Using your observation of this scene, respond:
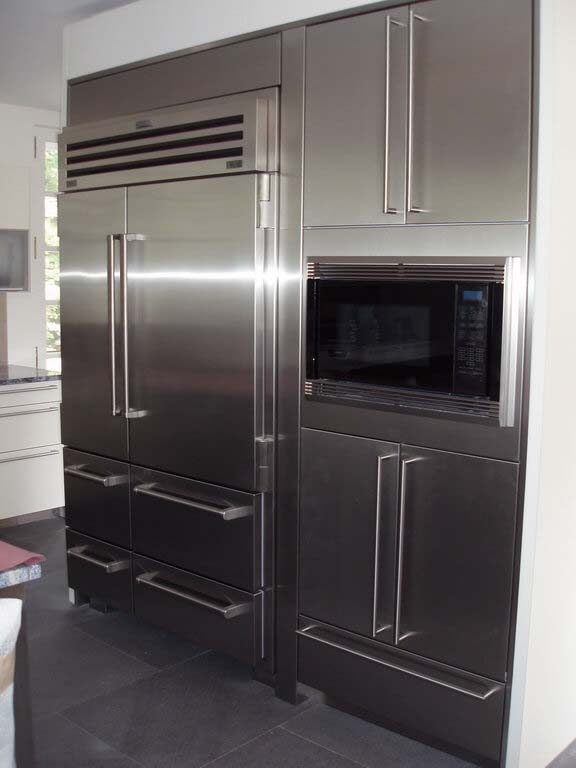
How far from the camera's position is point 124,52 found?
3.06 m

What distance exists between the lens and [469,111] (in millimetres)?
2211

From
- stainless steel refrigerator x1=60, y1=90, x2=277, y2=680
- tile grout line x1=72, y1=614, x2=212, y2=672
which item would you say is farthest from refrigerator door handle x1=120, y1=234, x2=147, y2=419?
tile grout line x1=72, y1=614, x2=212, y2=672

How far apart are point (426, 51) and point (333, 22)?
0.36m

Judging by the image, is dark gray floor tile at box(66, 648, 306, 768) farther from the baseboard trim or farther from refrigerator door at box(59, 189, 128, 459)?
the baseboard trim

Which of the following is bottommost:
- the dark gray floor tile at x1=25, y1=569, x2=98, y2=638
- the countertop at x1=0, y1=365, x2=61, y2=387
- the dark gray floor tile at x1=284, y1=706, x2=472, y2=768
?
the dark gray floor tile at x1=284, y1=706, x2=472, y2=768

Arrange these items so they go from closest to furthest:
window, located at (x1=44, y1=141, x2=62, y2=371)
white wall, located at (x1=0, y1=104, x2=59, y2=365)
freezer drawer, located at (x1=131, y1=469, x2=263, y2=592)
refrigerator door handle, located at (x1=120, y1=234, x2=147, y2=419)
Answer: freezer drawer, located at (x1=131, y1=469, x2=263, y2=592), refrigerator door handle, located at (x1=120, y1=234, x2=147, y2=419), white wall, located at (x1=0, y1=104, x2=59, y2=365), window, located at (x1=44, y1=141, x2=62, y2=371)

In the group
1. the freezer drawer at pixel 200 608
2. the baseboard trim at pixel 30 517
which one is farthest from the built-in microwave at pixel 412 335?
the baseboard trim at pixel 30 517

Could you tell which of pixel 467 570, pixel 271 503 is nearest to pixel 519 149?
pixel 467 570

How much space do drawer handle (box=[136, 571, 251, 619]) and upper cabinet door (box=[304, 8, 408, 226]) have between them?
1.31 meters

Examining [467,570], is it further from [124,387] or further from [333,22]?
[333,22]

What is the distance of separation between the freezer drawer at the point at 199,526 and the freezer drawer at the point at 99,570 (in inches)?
5.2

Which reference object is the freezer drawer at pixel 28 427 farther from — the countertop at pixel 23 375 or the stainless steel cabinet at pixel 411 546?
the stainless steel cabinet at pixel 411 546

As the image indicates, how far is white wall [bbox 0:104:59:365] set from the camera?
5.16 m

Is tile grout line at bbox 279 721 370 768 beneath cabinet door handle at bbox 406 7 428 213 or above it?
beneath
